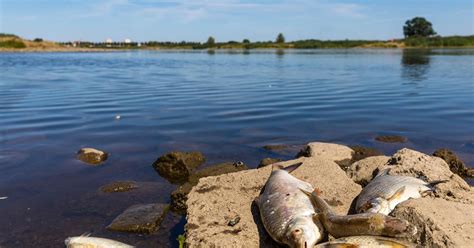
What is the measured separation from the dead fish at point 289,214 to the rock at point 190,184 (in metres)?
1.89

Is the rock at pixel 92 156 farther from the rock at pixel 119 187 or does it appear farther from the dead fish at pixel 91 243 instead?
the dead fish at pixel 91 243

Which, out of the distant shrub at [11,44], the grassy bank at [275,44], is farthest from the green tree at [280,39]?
the distant shrub at [11,44]

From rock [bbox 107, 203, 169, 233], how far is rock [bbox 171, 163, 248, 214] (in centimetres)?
26

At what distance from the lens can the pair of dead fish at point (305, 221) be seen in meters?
5.37

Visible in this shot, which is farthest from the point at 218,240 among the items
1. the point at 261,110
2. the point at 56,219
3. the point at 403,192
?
the point at 261,110

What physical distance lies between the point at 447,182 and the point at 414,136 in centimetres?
758

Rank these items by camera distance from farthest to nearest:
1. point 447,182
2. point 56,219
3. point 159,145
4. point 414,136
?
point 414,136 → point 159,145 → point 56,219 → point 447,182

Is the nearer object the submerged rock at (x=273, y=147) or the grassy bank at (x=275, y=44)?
the submerged rock at (x=273, y=147)

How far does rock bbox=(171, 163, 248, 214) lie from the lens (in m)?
8.88

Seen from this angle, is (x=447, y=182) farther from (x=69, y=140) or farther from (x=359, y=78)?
(x=359, y=78)

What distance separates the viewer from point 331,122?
17156 mm

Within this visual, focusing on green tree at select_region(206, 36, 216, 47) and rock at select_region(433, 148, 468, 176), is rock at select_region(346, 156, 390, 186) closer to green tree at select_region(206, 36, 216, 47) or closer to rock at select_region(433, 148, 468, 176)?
rock at select_region(433, 148, 468, 176)

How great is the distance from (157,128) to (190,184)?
6.88 m

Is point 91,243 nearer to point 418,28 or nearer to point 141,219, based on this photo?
point 141,219
